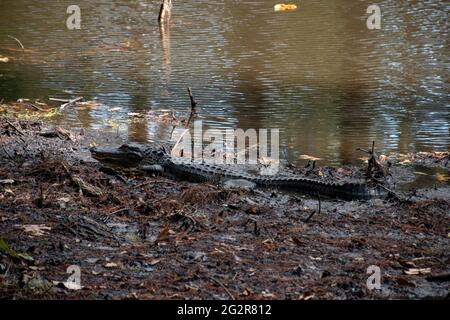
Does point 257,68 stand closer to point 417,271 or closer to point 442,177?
point 442,177

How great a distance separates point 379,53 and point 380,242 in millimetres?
8767

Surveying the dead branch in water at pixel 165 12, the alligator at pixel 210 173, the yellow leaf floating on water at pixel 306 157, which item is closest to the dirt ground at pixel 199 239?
the alligator at pixel 210 173

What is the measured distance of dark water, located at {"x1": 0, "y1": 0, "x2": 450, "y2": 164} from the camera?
9.93 meters

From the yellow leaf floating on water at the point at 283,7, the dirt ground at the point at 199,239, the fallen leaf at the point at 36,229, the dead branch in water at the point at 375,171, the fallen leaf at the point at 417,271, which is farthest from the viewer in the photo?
the yellow leaf floating on water at the point at 283,7

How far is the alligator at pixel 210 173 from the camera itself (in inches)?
273

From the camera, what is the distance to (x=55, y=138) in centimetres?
896

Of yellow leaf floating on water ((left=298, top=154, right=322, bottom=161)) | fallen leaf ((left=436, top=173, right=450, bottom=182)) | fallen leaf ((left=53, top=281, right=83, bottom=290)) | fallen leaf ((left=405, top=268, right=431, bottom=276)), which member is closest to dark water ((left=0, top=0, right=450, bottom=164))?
yellow leaf floating on water ((left=298, top=154, right=322, bottom=161))

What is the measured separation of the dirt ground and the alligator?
0.39 ft

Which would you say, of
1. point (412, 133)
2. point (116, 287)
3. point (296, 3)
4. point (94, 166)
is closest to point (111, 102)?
point (94, 166)

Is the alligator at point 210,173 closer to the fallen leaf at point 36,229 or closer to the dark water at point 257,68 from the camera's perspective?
the dark water at point 257,68

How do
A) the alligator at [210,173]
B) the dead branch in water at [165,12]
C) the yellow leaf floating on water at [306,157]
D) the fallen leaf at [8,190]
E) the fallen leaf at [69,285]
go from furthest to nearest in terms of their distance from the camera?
the dead branch in water at [165,12] < the yellow leaf floating on water at [306,157] < the alligator at [210,173] < the fallen leaf at [8,190] < the fallen leaf at [69,285]

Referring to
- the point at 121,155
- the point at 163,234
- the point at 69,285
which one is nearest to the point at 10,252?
the point at 69,285

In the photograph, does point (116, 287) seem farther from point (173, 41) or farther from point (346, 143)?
point (173, 41)

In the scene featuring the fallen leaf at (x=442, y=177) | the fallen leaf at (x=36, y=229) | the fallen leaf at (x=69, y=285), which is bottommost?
the fallen leaf at (x=442, y=177)
